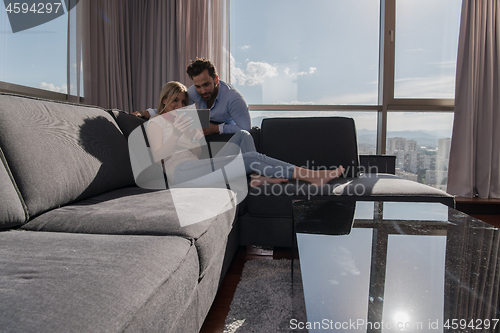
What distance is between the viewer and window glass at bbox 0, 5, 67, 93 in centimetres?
179

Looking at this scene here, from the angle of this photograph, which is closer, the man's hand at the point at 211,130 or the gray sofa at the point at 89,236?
the gray sofa at the point at 89,236

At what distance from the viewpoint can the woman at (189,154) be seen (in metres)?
1.55

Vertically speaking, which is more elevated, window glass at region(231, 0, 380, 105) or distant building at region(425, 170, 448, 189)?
window glass at region(231, 0, 380, 105)

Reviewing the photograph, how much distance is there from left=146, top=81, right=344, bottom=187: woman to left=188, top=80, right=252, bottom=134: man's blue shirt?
18.0 inches

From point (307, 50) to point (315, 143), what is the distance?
1.64 m

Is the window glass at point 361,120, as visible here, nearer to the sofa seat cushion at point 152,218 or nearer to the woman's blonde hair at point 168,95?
the woman's blonde hair at point 168,95

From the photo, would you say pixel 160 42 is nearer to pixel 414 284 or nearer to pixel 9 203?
pixel 9 203

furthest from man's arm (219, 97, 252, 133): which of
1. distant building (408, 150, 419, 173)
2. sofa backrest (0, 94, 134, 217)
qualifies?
distant building (408, 150, 419, 173)

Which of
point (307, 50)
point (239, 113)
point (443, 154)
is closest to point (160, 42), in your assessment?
point (239, 113)

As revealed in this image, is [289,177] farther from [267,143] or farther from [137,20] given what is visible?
[137,20]

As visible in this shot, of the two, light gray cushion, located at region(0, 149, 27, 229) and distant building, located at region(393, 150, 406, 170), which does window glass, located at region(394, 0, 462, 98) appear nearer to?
distant building, located at region(393, 150, 406, 170)

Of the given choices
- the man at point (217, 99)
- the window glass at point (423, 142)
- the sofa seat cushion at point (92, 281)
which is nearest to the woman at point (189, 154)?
the man at point (217, 99)

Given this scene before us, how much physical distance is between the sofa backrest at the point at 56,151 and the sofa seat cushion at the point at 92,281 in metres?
0.22

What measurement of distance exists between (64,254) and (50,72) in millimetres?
2094
